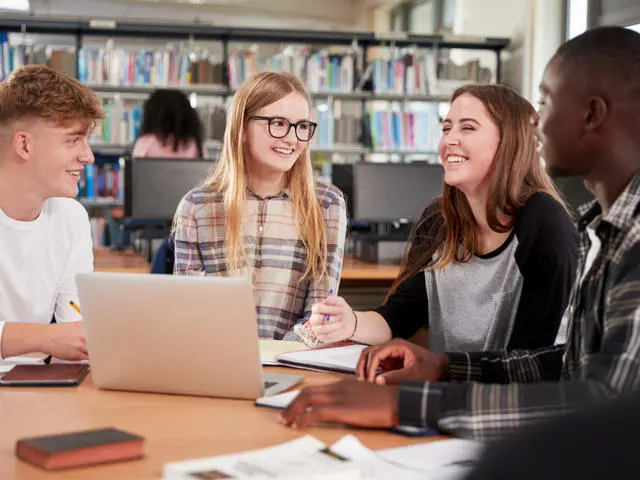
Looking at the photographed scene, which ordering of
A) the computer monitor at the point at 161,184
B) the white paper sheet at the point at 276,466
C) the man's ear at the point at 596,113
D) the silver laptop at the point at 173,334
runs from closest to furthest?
the white paper sheet at the point at 276,466 → the man's ear at the point at 596,113 → the silver laptop at the point at 173,334 → the computer monitor at the point at 161,184

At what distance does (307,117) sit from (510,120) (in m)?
0.67


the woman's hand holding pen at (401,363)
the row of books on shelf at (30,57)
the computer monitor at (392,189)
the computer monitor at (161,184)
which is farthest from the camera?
the row of books on shelf at (30,57)

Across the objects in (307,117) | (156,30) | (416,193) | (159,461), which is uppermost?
(156,30)

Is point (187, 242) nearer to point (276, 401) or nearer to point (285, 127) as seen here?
point (285, 127)

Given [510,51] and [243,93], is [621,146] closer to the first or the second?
[243,93]

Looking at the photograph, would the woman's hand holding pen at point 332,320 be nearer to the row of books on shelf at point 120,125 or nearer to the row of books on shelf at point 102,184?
the row of books on shelf at point 102,184

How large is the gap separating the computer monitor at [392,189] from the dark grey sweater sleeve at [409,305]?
209cm

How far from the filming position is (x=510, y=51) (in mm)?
6777

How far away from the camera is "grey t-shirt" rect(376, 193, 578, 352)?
174 centimetres

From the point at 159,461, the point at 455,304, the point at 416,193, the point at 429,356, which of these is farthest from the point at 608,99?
the point at 416,193

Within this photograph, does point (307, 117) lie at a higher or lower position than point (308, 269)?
higher

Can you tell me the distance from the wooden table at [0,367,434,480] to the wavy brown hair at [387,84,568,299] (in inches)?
32.2

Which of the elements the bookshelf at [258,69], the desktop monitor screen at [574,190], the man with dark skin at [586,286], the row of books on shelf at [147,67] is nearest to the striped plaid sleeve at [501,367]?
the man with dark skin at [586,286]

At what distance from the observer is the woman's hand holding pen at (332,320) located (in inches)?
61.3
